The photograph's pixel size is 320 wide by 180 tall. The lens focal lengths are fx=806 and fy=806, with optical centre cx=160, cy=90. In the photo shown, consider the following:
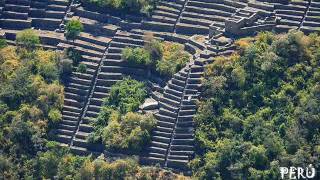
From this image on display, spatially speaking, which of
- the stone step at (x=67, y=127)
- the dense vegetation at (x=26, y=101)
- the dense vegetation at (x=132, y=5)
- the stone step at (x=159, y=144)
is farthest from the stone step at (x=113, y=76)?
the stone step at (x=159, y=144)

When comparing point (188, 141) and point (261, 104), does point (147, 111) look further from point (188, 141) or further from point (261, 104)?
point (261, 104)

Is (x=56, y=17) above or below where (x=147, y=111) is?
above

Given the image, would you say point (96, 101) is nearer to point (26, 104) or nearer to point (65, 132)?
point (65, 132)

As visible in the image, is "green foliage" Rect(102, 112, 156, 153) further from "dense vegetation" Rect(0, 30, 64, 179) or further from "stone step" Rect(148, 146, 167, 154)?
"dense vegetation" Rect(0, 30, 64, 179)

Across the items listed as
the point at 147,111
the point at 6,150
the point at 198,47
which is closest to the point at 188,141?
the point at 147,111

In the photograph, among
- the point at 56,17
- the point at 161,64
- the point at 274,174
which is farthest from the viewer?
the point at 56,17

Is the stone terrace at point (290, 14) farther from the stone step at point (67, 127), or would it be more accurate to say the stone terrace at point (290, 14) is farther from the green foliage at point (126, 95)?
the stone step at point (67, 127)

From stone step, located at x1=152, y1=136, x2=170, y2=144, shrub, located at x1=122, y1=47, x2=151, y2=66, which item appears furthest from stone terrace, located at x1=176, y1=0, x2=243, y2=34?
stone step, located at x1=152, y1=136, x2=170, y2=144
